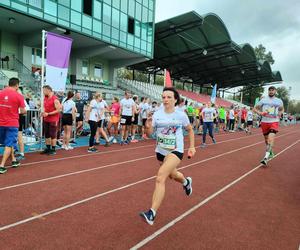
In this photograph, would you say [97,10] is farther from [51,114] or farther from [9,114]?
[9,114]

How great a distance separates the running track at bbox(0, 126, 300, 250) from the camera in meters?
3.48

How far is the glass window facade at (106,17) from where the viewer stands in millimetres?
19266

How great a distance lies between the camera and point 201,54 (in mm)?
38438

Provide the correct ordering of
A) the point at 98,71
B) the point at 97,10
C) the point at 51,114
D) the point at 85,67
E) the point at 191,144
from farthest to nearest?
the point at 98,71
the point at 85,67
the point at 97,10
the point at 51,114
the point at 191,144

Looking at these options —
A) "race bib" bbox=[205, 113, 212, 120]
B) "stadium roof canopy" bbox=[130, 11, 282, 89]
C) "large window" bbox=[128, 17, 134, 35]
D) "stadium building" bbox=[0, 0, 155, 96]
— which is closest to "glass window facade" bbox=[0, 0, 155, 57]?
"stadium building" bbox=[0, 0, 155, 96]

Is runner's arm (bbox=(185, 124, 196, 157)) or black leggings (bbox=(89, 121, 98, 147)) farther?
black leggings (bbox=(89, 121, 98, 147))

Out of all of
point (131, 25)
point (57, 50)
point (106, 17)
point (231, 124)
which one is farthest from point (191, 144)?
point (131, 25)

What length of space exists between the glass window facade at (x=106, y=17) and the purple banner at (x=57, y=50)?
10.2 meters

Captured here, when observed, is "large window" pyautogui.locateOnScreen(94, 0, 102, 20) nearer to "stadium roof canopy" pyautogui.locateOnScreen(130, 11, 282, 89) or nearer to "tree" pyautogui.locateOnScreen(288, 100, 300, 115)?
"stadium roof canopy" pyautogui.locateOnScreen(130, 11, 282, 89)

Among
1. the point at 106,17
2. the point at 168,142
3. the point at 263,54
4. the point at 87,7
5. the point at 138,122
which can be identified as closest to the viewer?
the point at 168,142

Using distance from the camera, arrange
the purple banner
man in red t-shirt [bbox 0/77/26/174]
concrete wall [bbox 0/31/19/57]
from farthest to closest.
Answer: concrete wall [bbox 0/31/19/57] → the purple banner → man in red t-shirt [bbox 0/77/26/174]

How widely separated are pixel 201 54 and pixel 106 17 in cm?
1776

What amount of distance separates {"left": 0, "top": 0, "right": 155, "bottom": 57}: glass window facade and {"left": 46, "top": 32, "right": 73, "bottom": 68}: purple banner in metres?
10.2

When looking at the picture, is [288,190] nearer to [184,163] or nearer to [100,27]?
[184,163]
